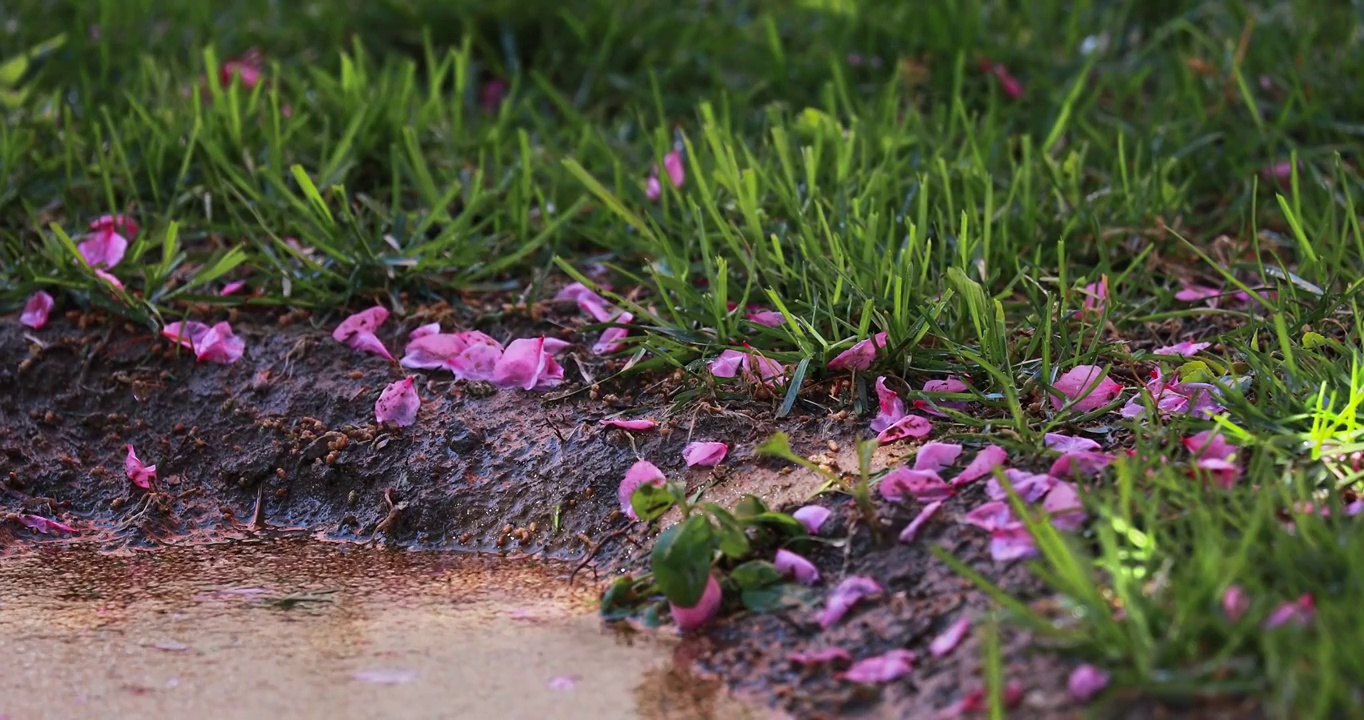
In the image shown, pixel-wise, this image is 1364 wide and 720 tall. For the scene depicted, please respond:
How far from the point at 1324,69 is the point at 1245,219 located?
70cm

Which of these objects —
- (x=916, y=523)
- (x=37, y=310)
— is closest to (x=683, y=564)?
(x=916, y=523)

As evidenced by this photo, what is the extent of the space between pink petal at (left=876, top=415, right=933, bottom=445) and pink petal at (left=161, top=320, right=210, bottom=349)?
1247 millimetres

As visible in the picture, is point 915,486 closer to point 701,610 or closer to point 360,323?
point 701,610

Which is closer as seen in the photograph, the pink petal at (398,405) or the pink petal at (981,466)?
the pink petal at (981,466)

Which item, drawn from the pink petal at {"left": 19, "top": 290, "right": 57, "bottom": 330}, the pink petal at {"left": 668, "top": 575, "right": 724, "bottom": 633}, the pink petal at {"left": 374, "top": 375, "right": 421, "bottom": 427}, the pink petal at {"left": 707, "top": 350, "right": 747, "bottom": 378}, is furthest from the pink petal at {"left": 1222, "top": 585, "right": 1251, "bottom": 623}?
the pink petal at {"left": 19, "top": 290, "right": 57, "bottom": 330}

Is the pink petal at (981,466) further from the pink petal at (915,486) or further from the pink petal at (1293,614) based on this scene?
the pink petal at (1293,614)

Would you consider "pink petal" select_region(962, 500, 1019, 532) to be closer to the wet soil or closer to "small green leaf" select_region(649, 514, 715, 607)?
the wet soil

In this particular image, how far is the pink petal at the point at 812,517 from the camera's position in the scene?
1.91 metres

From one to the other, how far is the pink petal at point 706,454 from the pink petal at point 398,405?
0.50m

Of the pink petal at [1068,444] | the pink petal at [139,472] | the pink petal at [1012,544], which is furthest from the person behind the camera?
the pink petal at [139,472]

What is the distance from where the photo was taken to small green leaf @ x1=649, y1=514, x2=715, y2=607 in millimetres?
1784

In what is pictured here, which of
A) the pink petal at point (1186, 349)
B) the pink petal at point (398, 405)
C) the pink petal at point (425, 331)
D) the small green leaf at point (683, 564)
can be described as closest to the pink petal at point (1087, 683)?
the small green leaf at point (683, 564)

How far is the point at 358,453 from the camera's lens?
2.34 metres

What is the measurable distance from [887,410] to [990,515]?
36cm
